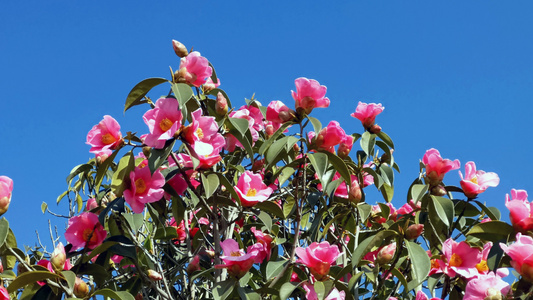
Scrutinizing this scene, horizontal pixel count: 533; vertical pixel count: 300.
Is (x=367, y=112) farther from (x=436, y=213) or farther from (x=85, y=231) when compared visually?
(x=85, y=231)

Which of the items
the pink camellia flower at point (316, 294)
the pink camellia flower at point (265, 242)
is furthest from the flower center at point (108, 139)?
Answer: the pink camellia flower at point (316, 294)

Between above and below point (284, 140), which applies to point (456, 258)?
below

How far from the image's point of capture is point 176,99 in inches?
60.9

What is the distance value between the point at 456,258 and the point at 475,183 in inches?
11.4

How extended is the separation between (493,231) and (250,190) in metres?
0.68

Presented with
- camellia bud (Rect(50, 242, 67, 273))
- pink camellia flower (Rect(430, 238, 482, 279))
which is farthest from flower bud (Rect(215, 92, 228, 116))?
pink camellia flower (Rect(430, 238, 482, 279))

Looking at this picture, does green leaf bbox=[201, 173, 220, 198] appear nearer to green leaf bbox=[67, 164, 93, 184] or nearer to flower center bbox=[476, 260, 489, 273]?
green leaf bbox=[67, 164, 93, 184]

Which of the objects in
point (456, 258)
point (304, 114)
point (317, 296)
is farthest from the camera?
point (304, 114)

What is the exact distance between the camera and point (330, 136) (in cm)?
167

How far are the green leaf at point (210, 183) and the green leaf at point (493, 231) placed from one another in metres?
0.70

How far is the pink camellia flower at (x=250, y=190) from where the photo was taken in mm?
1610

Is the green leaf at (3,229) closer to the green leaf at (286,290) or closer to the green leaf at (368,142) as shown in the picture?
the green leaf at (286,290)

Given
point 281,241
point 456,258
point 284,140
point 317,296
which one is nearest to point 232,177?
point 281,241

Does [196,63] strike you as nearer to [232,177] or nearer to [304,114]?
[304,114]
